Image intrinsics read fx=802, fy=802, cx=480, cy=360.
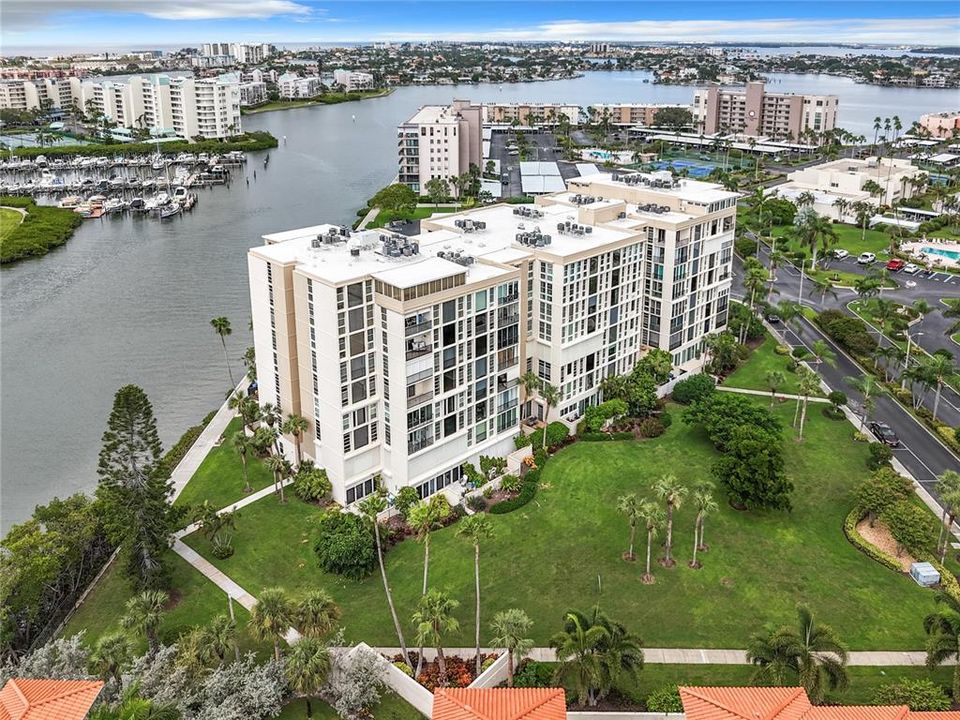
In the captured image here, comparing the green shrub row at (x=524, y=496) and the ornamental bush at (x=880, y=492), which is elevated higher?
the ornamental bush at (x=880, y=492)

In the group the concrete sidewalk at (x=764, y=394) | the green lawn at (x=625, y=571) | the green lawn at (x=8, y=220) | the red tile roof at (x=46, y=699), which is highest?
the green lawn at (x=8, y=220)

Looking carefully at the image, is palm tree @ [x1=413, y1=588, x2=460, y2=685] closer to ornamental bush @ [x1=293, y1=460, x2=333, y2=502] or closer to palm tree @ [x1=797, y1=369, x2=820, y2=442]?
ornamental bush @ [x1=293, y1=460, x2=333, y2=502]

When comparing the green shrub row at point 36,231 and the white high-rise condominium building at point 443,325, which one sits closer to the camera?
the white high-rise condominium building at point 443,325

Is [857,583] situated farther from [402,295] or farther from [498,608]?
[402,295]

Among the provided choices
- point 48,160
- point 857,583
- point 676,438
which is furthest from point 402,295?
point 48,160

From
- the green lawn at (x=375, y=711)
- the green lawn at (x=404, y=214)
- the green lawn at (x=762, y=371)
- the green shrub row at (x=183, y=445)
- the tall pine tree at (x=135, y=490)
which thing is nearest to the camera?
the green lawn at (x=375, y=711)

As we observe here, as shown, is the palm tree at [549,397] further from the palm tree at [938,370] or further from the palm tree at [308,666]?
the palm tree at [938,370]

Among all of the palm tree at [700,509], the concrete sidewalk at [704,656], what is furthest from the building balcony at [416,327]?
the palm tree at [700,509]

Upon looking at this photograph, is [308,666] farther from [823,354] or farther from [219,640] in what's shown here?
[823,354]
